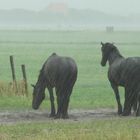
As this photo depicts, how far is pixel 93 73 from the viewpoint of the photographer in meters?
47.9

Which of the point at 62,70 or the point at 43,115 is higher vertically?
the point at 62,70

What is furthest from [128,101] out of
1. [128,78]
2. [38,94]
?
[38,94]

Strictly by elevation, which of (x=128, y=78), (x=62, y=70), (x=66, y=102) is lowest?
(x=66, y=102)

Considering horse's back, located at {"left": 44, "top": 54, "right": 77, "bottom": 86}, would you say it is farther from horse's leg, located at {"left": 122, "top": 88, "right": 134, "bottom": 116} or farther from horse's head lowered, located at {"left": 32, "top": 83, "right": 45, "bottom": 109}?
horse's leg, located at {"left": 122, "top": 88, "right": 134, "bottom": 116}

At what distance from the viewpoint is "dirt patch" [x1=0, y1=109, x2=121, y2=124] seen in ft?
68.2

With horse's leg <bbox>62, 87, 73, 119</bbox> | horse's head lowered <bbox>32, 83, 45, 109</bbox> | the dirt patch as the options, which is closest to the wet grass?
horse's leg <bbox>62, 87, 73, 119</bbox>

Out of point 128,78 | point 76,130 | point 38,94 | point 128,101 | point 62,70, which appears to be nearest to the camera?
point 76,130

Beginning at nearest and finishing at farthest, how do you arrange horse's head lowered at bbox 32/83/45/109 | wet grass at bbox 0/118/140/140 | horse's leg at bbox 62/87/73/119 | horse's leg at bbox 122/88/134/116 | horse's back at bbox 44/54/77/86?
wet grass at bbox 0/118/140/140 → horse's back at bbox 44/54/77/86 → horse's leg at bbox 62/87/73/119 → horse's leg at bbox 122/88/134/116 → horse's head lowered at bbox 32/83/45/109

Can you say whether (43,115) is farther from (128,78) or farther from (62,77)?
(128,78)

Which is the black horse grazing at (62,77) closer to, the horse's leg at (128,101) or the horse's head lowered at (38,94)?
the horse's head lowered at (38,94)

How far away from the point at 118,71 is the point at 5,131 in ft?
19.7

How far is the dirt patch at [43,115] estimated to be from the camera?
20794 millimetres

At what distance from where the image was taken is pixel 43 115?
2212cm

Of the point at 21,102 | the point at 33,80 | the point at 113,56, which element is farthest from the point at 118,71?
the point at 33,80
